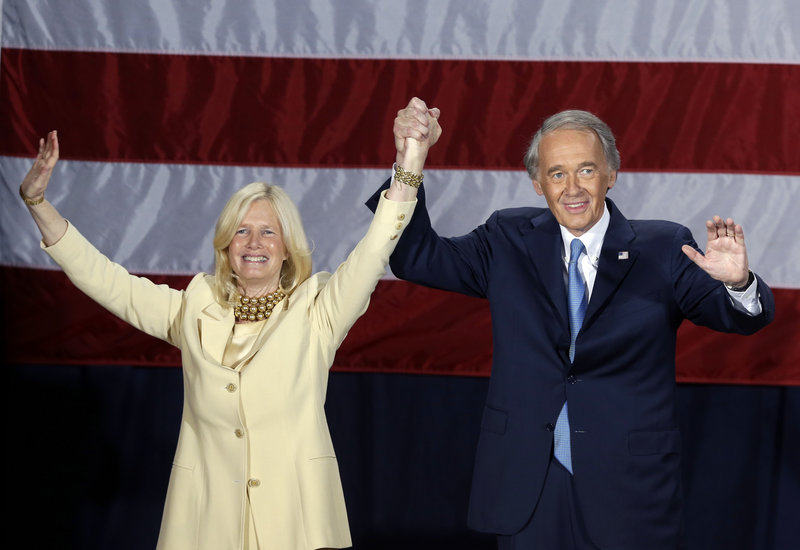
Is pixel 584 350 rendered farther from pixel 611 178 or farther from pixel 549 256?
pixel 611 178

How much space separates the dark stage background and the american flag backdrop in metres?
0.13

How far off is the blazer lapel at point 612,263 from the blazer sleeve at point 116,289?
88 cm

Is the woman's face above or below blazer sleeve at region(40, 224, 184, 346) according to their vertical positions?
above

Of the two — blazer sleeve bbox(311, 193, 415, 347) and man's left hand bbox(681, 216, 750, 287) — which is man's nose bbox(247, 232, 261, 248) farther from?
man's left hand bbox(681, 216, 750, 287)

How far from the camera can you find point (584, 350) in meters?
1.89

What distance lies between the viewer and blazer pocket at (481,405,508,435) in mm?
1934

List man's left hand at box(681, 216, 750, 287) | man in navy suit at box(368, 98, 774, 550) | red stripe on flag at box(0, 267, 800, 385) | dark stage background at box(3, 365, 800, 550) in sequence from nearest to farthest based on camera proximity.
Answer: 1. man's left hand at box(681, 216, 750, 287)
2. man in navy suit at box(368, 98, 774, 550)
3. red stripe on flag at box(0, 267, 800, 385)
4. dark stage background at box(3, 365, 800, 550)

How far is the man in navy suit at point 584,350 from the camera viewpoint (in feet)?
6.17

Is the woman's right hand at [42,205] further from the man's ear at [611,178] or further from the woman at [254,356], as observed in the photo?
the man's ear at [611,178]

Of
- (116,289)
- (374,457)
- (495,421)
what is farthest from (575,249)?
(374,457)

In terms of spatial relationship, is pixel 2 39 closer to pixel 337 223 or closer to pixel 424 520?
pixel 337 223

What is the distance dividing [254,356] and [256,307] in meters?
0.12

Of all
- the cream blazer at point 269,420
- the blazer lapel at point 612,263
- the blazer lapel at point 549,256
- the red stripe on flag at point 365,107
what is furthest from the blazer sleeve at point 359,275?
the red stripe on flag at point 365,107

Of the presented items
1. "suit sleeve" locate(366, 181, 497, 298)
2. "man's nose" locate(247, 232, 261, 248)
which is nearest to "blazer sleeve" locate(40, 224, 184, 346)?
"man's nose" locate(247, 232, 261, 248)
